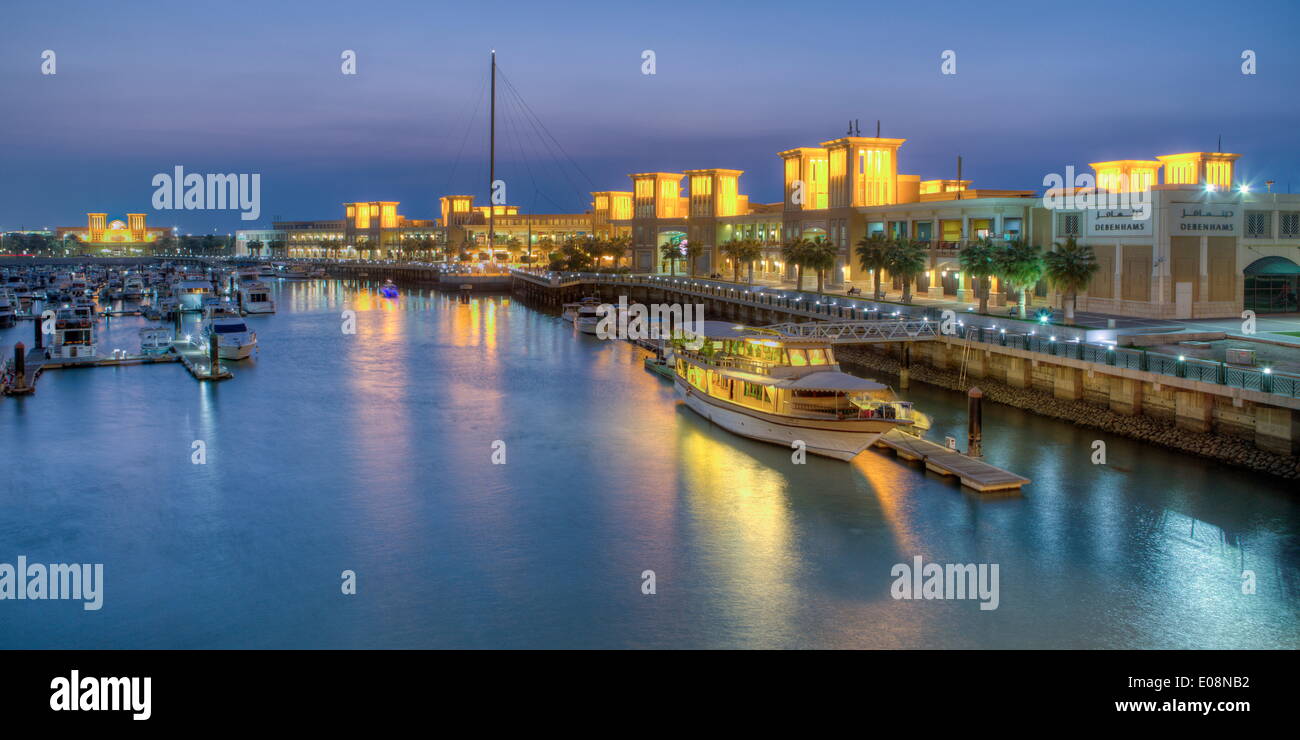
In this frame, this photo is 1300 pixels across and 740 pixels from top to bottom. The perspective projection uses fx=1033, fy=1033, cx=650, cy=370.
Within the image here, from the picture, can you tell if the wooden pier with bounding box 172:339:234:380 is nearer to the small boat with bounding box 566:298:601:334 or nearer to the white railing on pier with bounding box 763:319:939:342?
the small boat with bounding box 566:298:601:334

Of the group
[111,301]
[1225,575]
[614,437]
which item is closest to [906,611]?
[1225,575]

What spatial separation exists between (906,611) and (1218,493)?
12863 millimetres

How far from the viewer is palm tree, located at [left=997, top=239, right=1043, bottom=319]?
52219 millimetres

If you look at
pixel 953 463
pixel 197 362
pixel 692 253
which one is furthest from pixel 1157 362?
pixel 692 253

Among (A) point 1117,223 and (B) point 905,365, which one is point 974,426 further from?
(A) point 1117,223

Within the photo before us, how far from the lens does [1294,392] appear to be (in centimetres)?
2873

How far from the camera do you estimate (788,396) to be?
35219mm

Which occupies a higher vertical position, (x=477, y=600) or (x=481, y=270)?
(x=481, y=270)

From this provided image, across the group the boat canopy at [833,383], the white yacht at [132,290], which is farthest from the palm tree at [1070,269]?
the white yacht at [132,290]

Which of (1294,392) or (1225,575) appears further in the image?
(1294,392)

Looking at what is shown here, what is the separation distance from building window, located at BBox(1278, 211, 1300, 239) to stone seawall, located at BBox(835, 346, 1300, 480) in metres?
17.2

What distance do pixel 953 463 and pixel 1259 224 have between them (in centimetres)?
2824
